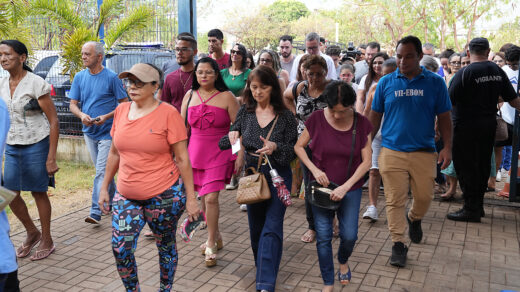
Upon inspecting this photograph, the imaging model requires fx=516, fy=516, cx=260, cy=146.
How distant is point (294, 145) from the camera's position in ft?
13.8

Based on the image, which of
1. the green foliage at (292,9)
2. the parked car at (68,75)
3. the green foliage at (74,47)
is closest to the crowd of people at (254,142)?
the green foliage at (74,47)

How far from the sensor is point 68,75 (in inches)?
393

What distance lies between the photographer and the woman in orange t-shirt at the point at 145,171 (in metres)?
3.56

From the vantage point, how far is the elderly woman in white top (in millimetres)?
4883

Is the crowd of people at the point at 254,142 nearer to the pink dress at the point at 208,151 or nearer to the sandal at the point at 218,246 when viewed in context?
the pink dress at the point at 208,151

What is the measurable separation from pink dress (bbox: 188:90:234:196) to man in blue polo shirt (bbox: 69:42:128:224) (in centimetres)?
164

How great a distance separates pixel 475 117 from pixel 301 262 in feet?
9.43

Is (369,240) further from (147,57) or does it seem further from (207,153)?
(147,57)

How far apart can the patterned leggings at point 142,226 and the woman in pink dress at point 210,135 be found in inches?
35.4

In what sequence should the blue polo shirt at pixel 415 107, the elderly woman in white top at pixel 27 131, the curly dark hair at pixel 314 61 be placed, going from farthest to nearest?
the curly dark hair at pixel 314 61, the elderly woman in white top at pixel 27 131, the blue polo shirt at pixel 415 107

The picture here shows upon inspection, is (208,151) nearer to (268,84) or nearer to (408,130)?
(268,84)

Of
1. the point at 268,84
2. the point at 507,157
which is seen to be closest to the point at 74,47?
the point at 268,84

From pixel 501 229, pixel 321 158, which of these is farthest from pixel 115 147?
pixel 501 229

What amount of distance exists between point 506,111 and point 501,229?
2.30 meters
